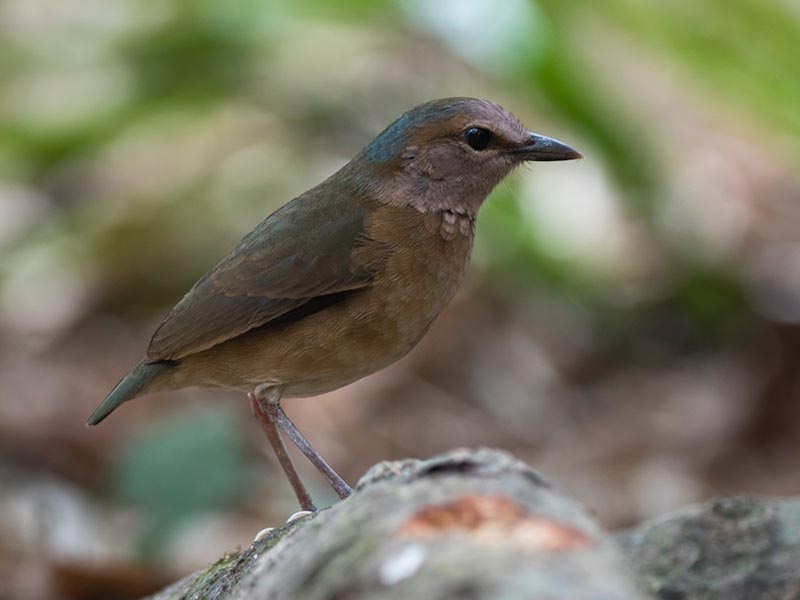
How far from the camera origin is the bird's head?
4.80m

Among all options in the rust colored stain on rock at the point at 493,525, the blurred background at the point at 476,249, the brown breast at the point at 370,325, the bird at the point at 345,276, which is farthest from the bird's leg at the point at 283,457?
the rust colored stain on rock at the point at 493,525

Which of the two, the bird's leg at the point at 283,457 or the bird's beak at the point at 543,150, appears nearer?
the bird's leg at the point at 283,457

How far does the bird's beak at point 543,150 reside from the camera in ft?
15.8

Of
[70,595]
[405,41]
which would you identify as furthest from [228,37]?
[70,595]

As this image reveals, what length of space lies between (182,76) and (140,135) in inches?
21.0

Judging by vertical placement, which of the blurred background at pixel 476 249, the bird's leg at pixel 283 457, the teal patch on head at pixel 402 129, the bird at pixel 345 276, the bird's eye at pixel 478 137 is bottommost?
the bird's leg at pixel 283 457

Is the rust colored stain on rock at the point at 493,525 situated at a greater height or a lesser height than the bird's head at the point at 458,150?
lesser

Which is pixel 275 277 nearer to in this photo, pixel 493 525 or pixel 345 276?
pixel 345 276

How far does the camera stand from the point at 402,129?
4.88m

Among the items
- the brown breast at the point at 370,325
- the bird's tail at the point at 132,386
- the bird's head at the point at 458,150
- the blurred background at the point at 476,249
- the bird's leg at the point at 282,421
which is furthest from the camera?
the blurred background at the point at 476,249

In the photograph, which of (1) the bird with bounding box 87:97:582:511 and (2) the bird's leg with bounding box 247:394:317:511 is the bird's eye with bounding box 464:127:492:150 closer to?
(1) the bird with bounding box 87:97:582:511

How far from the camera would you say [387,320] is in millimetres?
4336

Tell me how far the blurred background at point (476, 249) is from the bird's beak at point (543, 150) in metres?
2.19

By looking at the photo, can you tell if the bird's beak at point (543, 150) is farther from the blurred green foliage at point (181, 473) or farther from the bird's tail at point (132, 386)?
the blurred green foliage at point (181, 473)
